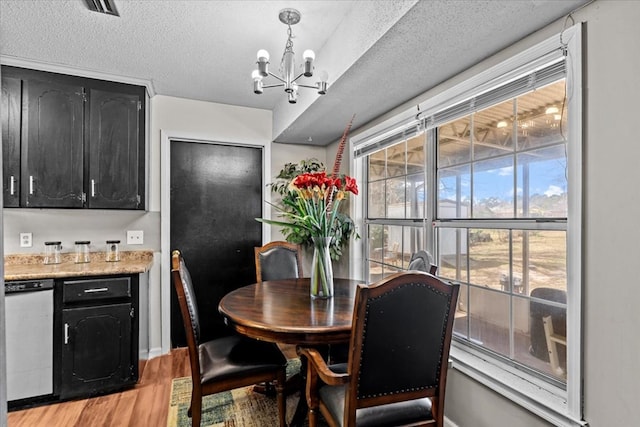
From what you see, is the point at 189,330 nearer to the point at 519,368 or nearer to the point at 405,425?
the point at 405,425

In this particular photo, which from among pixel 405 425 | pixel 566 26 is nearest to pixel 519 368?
pixel 405 425

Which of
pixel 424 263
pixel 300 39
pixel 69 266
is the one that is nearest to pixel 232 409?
pixel 424 263

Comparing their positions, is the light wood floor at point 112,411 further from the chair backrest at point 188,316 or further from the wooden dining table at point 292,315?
the wooden dining table at point 292,315

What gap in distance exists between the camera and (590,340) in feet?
4.65

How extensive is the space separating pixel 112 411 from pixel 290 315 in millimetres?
1609

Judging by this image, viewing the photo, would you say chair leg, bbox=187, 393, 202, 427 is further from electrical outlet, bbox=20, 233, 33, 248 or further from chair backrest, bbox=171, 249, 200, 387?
electrical outlet, bbox=20, 233, 33, 248

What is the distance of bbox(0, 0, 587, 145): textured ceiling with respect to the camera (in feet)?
5.28

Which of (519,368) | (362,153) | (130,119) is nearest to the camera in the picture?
(519,368)

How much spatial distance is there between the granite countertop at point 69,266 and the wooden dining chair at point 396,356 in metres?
1.93

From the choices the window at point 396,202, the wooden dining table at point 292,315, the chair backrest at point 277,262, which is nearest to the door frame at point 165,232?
the chair backrest at point 277,262

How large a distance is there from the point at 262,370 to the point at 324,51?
81.1 inches

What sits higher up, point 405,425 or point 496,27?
point 496,27

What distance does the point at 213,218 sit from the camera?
359 centimetres

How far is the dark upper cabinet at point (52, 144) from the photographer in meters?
2.68
